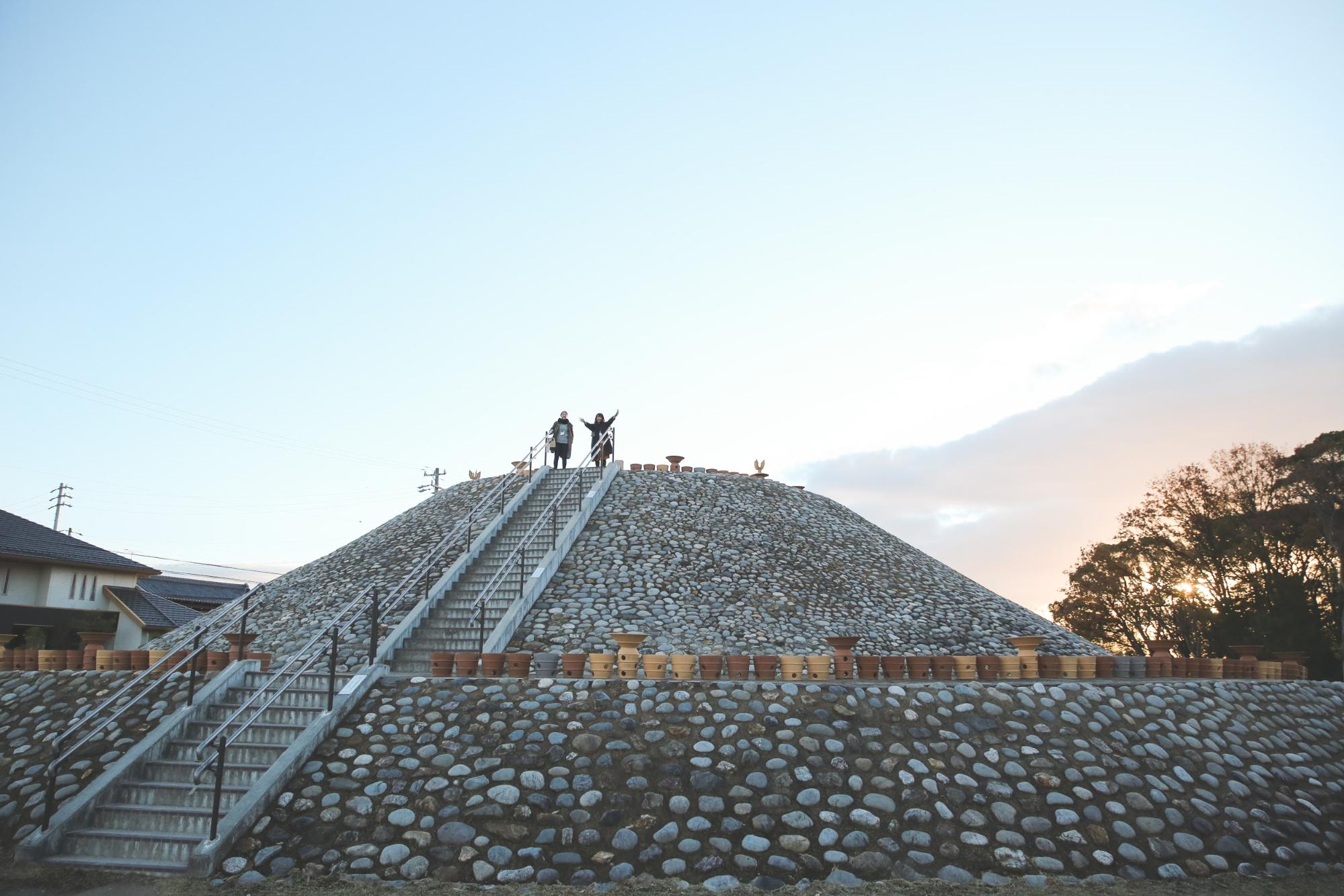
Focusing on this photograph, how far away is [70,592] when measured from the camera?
94.8ft

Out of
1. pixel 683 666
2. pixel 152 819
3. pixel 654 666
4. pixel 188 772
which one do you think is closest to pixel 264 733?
pixel 188 772

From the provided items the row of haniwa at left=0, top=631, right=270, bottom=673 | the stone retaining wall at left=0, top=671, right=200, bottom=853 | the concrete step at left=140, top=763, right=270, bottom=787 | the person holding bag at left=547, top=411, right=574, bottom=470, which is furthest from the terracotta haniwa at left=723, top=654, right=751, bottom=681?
the person holding bag at left=547, top=411, right=574, bottom=470

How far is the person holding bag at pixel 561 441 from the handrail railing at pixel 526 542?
72 centimetres

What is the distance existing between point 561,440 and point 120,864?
16648mm

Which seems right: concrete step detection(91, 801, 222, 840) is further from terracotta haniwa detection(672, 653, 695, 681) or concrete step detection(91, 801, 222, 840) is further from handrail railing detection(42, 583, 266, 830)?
terracotta haniwa detection(672, 653, 695, 681)

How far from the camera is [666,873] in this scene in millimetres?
8055

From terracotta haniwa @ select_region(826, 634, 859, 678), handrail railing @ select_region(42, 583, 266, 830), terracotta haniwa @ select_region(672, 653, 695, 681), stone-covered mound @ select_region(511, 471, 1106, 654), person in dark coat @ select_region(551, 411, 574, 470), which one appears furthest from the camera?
person in dark coat @ select_region(551, 411, 574, 470)

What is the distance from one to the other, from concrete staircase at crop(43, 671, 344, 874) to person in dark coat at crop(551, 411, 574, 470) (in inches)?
536

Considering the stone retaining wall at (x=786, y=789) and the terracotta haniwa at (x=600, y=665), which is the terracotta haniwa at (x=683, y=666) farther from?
the terracotta haniwa at (x=600, y=665)

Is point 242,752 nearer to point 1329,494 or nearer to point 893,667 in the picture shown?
point 893,667

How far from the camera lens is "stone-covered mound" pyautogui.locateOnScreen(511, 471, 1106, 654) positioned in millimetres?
16938

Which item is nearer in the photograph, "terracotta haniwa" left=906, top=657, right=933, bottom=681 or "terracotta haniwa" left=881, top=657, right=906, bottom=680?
"terracotta haniwa" left=881, top=657, right=906, bottom=680

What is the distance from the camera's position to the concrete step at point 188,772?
936 cm

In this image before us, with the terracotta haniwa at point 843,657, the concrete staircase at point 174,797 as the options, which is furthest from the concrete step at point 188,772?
the terracotta haniwa at point 843,657
